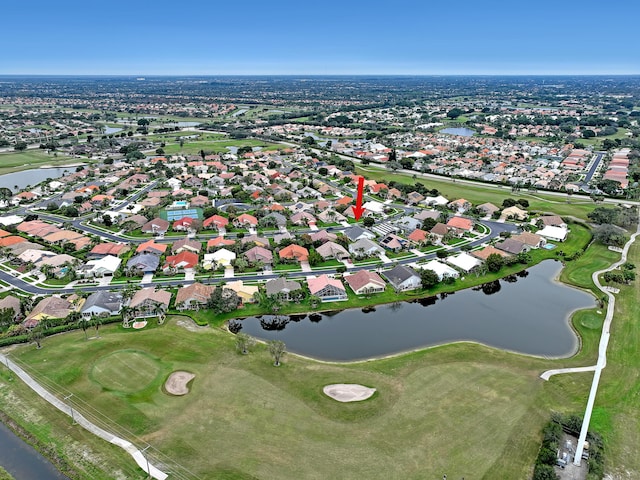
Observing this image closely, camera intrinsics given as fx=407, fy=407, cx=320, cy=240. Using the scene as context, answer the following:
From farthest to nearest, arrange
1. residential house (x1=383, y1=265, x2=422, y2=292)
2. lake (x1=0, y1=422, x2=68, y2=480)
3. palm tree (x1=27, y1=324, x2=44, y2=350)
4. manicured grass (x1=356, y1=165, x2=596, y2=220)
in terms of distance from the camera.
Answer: manicured grass (x1=356, y1=165, x2=596, y2=220) < residential house (x1=383, y1=265, x2=422, y2=292) < palm tree (x1=27, y1=324, x2=44, y2=350) < lake (x1=0, y1=422, x2=68, y2=480)

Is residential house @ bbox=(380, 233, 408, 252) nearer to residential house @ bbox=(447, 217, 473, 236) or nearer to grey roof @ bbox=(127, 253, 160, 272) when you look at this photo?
residential house @ bbox=(447, 217, 473, 236)

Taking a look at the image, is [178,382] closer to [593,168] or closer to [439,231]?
[439,231]

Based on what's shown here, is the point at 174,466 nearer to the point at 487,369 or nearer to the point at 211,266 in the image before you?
the point at 487,369

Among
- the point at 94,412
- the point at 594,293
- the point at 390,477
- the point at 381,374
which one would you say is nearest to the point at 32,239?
the point at 94,412

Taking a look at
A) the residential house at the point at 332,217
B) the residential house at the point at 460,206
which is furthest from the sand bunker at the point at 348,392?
the residential house at the point at 460,206


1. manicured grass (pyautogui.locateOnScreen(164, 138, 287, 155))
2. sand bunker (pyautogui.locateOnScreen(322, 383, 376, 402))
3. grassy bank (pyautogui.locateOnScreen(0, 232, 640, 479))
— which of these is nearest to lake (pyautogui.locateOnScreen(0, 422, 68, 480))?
grassy bank (pyautogui.locateOnScreen(0, 232, 640, 479))

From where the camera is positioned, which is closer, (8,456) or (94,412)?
(8,456)

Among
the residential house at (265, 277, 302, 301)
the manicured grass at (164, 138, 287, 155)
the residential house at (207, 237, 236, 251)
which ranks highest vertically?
the manicured grass at (164, 138, 287, 155)
